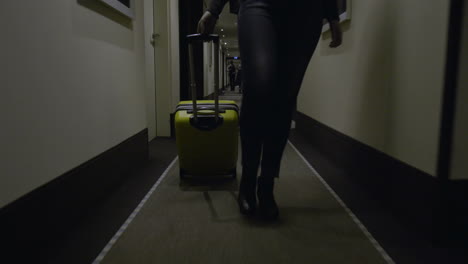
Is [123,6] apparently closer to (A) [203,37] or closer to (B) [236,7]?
(A) [203,37]

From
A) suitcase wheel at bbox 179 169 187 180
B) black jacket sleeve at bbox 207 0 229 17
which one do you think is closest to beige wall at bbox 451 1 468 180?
black jacket sleeve at bbox 207 0 229 17

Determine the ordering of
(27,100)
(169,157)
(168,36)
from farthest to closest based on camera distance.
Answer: (168,36) → (169,157) → (27,100)

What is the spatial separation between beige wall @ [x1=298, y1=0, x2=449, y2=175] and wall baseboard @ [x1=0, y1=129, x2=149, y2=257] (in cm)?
130

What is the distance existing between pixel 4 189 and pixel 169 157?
1683 millimetres

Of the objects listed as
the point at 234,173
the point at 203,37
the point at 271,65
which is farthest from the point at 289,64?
the point at 234,173

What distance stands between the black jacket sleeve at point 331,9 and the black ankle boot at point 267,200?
73cm

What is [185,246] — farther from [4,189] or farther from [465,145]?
[465,145]

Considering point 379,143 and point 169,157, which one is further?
point 169,157

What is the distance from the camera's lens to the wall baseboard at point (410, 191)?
50.3 inches

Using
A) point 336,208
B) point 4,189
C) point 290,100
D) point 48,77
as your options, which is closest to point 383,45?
point 290,100

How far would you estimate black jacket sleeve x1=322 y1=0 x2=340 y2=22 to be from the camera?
1.57 metres

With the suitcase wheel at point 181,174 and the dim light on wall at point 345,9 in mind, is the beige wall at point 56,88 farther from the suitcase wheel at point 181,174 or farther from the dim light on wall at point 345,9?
the dim light on wall at point 345,9

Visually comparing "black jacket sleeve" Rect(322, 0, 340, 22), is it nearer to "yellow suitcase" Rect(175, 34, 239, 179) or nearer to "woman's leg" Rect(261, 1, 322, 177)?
"woman's leg" Rect(261, 1, 322, 177)

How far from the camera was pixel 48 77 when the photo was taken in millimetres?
1256
